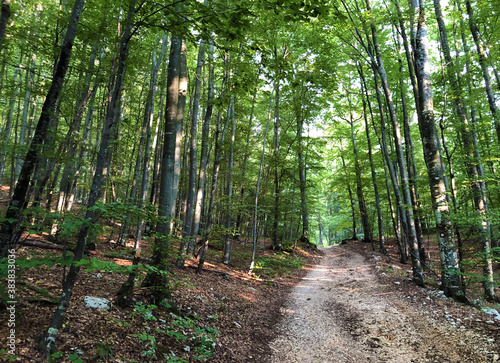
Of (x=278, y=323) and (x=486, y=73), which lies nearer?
(x=278, y=323)

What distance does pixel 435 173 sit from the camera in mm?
6879

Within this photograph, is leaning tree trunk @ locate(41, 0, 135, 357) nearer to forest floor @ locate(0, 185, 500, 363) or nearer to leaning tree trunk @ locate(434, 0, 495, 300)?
forest floor @ locate(0, 185, 500, 363)

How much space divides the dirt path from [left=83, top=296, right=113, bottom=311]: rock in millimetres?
2952

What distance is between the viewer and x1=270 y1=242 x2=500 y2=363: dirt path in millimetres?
4332

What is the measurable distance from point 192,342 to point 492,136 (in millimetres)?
13787

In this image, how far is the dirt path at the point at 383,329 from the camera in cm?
433

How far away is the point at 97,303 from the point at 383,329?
5.57m

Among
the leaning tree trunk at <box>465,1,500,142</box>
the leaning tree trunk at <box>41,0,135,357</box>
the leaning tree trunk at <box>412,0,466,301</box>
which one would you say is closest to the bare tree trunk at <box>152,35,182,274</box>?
the leaning tree trunk at <box>41,0,135,357</box>

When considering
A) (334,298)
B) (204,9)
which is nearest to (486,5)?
(204,9)

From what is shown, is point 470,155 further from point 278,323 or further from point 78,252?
point 78,252

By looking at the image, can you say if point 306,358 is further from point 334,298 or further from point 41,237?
point 41,237

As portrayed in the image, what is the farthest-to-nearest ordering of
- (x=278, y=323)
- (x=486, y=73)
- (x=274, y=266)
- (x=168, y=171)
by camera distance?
(x=274, y=266)
(x=486, y=73)
(x=278, y=323)
(x=168, y=171)

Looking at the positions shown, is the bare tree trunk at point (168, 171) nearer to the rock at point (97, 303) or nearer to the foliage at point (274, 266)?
the rock at point (97, 303)

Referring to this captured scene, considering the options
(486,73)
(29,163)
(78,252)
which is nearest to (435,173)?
(486,73)
